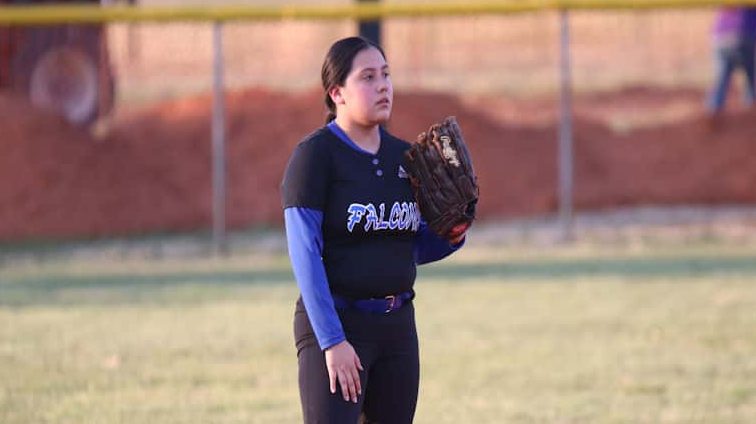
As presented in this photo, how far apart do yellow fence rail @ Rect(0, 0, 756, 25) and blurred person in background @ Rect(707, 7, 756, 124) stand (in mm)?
1596

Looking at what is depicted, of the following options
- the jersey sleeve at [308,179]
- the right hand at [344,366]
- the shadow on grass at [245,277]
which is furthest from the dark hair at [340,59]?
the shadow on grass at [245,277]

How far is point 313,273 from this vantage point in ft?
14.9

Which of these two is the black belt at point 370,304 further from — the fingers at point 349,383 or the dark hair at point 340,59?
the dark hair at point 340,59

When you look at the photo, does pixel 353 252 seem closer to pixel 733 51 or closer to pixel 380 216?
pixel 380 216

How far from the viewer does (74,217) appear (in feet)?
49.9

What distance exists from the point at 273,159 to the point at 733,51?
501cm

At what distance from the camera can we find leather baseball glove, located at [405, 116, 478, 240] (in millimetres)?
4805

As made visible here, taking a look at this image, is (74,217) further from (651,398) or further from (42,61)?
(651,398)

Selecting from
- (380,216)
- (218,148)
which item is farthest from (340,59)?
(218,148)

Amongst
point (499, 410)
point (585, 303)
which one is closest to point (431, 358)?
point (499, 410)

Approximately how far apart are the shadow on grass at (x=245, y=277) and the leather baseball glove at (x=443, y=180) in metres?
6.81

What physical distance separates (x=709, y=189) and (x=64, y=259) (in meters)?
6.57

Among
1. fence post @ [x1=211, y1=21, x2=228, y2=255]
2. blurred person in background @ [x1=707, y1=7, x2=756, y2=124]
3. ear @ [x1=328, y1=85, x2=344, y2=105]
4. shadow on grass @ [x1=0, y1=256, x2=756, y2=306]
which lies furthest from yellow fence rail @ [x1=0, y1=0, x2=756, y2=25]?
ear @ [x1=328, y1=85, x2=344, y2=105]

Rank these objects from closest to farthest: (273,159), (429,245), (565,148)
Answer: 1. (429,245)
2. (565,148)
3. (273,159)
